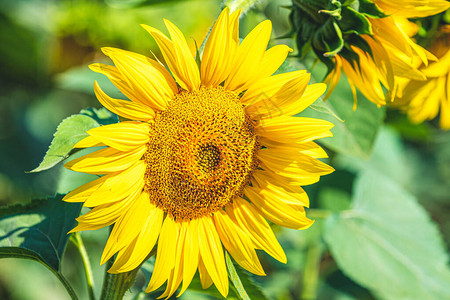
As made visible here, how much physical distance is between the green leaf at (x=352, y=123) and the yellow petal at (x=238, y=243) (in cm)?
A: 44

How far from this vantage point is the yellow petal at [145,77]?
2.66ft

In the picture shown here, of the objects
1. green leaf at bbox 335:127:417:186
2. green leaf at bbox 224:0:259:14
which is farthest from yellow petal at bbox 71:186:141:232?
green leaf at bbox 335:127:417:186

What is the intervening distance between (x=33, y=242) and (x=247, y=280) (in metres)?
0.47

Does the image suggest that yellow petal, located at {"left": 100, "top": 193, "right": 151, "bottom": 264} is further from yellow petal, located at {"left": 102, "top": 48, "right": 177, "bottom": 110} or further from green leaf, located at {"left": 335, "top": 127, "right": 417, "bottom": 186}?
green leaf, located at {"left": 335, "top": 127, "right": 417, "bottom": 186}

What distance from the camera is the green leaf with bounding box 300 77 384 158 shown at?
4.19 feet

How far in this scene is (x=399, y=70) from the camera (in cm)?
103

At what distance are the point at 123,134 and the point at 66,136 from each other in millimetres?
95

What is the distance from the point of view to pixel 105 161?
831 mm

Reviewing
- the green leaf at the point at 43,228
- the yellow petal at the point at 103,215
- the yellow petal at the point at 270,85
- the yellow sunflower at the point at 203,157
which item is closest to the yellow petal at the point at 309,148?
the yellow sunflower at the point at 203,157

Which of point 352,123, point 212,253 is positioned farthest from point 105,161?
point 352,123

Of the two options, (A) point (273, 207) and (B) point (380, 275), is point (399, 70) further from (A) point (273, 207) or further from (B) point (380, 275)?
(B) point (380, 275)

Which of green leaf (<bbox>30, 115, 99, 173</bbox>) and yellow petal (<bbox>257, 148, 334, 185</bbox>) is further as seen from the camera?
yellow petal (<bbox>257, 148, 334, 185</bbox>)

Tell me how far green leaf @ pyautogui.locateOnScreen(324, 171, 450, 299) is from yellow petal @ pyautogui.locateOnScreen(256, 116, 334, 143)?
67cm

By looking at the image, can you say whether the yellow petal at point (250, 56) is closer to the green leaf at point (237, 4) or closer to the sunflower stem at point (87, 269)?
the green leaf at point (237, 4)
